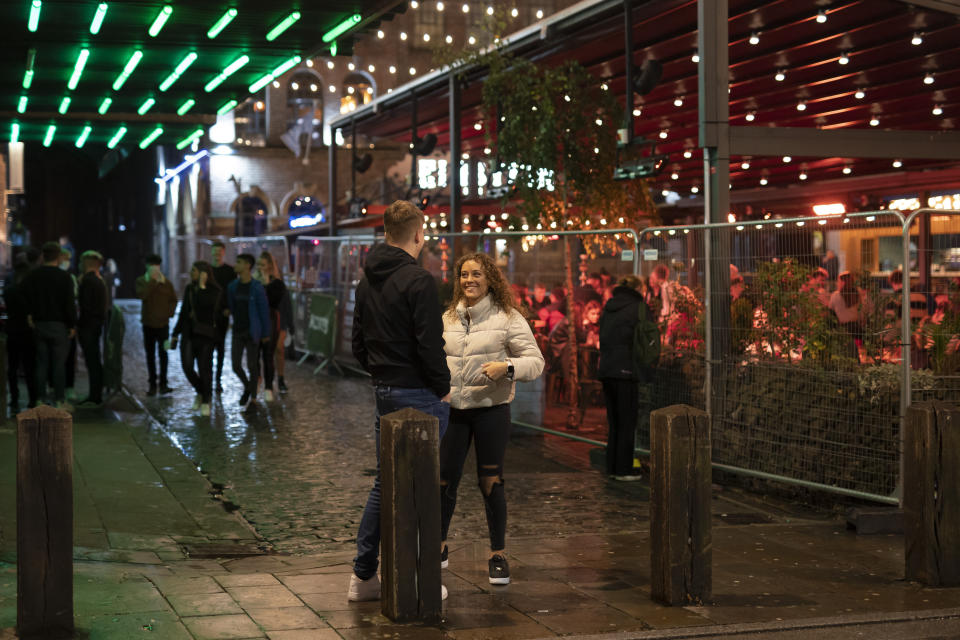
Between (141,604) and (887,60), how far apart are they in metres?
13.2

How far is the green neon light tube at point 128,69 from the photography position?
15666 millimetres

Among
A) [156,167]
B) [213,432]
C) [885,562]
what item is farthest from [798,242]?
[156,167]

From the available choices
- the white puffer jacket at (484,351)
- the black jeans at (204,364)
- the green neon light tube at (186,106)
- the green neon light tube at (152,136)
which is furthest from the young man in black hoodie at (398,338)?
the green neon light tube at (152,136)

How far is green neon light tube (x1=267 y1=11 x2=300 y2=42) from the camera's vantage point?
554 inches

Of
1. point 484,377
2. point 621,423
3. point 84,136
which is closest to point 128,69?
point 84,136

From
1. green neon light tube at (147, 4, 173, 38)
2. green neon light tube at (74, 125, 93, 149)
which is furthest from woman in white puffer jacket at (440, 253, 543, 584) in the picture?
green neon light tube at (74, 125, 93, 149)

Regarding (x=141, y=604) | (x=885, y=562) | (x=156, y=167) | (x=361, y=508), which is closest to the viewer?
(x=141, y=604)

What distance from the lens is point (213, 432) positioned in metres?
12.3

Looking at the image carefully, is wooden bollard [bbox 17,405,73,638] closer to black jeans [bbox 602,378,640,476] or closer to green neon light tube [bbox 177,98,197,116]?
black jeans [bbox 602,378,640,476]

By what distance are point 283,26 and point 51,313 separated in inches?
174

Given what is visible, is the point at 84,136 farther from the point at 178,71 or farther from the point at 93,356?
the point at 93,356

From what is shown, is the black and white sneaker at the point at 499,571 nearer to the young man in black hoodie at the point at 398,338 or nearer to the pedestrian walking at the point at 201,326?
the young man in black hoodie at the point at 398,338

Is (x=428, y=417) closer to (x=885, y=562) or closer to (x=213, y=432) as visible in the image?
(x=885, y=562)

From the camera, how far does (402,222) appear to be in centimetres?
591
